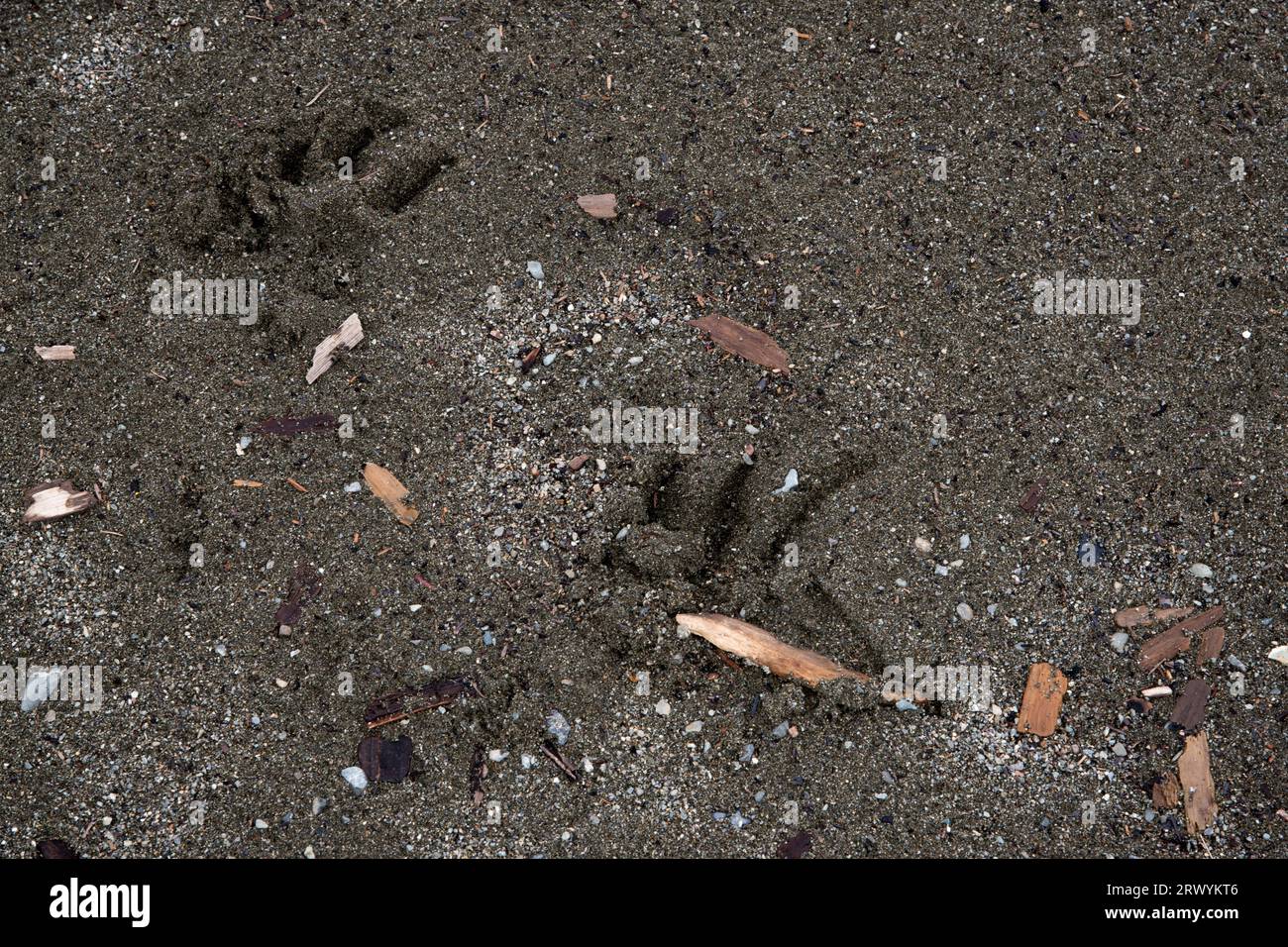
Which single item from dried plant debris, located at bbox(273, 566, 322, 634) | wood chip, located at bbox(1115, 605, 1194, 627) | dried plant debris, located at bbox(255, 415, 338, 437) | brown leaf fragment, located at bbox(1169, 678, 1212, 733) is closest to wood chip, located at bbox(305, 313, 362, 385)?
dried plant debris, located at bbox(255, 415, 338, 437)

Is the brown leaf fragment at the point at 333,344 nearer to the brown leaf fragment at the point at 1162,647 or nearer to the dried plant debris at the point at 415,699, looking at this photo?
the dried plant debris at the point at 415,699

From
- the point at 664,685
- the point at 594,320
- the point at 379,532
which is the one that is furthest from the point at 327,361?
the point at 664,685

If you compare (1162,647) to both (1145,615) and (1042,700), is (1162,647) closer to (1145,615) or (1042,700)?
(1145,615)

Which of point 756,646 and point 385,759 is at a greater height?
point 756,646

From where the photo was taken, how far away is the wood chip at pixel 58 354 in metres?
3.82

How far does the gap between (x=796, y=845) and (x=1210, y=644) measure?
1.74 meters

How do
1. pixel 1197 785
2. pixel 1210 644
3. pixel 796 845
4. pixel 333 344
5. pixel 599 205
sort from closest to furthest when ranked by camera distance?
pixel 796 845, pixel 1197 785, pixel 1210 644, pixel 333 344, pixel 599 205

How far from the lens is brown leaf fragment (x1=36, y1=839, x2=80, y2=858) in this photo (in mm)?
3441

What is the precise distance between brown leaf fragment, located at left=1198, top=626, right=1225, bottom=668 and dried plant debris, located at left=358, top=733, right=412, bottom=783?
295 centimetres

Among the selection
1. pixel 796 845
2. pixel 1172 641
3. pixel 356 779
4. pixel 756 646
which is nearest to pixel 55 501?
pixel 356 779

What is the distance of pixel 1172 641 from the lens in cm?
362

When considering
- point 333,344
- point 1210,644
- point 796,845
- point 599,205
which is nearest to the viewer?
point 796,845

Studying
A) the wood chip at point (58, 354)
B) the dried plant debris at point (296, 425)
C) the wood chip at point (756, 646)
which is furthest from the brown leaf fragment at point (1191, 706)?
the wood chip at point (58, 354)

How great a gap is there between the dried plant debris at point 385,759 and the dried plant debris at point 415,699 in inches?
2.7
